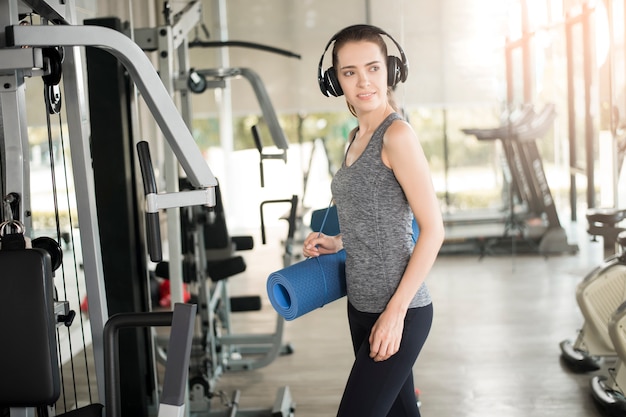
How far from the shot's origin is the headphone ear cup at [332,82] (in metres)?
1.81

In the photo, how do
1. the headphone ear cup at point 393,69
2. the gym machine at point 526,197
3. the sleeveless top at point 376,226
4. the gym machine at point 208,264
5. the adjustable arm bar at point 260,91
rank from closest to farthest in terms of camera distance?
the sleeveless top at point 376,226, the headphone ear cup at point 393,69, the gym machine at point 208,264, the adjustable arm bar at point 260,91, the gym machine at point 526,197

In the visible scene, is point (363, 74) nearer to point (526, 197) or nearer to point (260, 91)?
point (260, 91)

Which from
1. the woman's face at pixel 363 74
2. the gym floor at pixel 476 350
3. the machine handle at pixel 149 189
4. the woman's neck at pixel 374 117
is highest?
the woman's face at pixel 363 74

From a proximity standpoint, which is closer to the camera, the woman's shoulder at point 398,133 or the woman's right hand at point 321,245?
the woman's shoulder at point 398,133

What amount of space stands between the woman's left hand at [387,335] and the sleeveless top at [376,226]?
0.24ft

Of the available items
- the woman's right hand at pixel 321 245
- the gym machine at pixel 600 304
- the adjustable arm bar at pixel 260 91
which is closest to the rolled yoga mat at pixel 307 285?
the woman's right hand at pixel 321 245

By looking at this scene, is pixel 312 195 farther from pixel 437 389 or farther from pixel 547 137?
pixel 437 389

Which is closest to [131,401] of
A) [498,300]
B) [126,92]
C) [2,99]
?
[126,92]

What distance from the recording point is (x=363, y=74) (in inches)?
66.0

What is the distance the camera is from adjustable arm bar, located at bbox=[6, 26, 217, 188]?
59.3 inches

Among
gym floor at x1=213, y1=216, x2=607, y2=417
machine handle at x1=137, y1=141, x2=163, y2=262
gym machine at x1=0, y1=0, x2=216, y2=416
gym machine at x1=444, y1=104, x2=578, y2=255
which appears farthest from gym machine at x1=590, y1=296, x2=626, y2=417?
gym machine at x1=444, y1=104, x2=578, y2=255

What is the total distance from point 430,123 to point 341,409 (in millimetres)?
5595

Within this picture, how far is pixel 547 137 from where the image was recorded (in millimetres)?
6441

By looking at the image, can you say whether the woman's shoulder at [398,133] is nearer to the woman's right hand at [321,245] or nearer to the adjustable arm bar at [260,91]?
the woman's right hand at [321,245]
